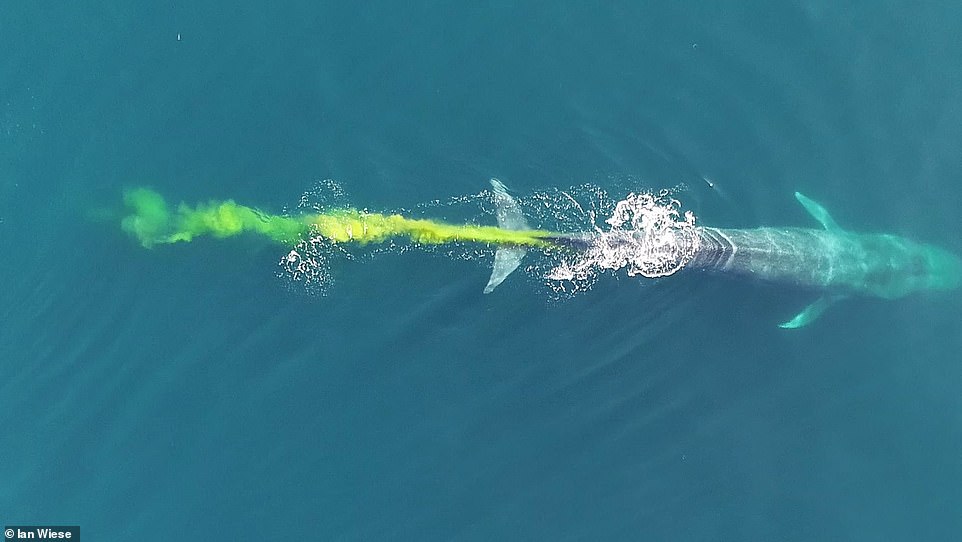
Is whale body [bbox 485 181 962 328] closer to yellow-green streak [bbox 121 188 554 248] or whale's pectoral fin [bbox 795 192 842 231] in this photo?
whale's pectoral fin [bbox 795 192 842 231]

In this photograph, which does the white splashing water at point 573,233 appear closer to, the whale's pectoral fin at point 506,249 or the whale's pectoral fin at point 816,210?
the whale's pectoral fin at point 506,249

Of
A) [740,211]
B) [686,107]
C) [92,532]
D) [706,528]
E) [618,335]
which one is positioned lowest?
[706,528]

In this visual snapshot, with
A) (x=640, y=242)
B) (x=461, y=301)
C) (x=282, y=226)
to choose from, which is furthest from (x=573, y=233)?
(x=282, y=226)

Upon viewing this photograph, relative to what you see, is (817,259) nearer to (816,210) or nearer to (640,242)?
(816,210)

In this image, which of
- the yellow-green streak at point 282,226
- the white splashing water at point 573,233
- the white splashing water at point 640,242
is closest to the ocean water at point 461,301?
the white splashing water at point 573,233

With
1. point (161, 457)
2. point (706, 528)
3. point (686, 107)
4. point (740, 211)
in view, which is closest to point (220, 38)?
point (161, 457)

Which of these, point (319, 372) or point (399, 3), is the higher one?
point (399, 3)

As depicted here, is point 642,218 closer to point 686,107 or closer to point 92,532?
point 686,107
